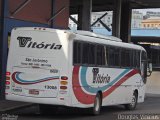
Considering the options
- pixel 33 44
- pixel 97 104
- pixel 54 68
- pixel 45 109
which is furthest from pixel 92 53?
pixel 45 109

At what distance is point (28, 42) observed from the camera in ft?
55.3

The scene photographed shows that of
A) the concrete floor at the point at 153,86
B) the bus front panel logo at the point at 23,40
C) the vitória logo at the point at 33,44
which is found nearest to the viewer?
the vitória logo at the point at 33,44

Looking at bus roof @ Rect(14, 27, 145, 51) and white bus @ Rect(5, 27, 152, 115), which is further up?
bus roof @ Rect(14, 27, 145, 51)

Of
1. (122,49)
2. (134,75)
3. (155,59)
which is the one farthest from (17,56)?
(155,59)

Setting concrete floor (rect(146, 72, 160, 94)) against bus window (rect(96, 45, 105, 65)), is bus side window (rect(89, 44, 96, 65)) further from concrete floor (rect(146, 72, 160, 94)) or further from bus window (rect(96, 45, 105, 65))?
concrete floor (rect(146, 72, 160, 94))

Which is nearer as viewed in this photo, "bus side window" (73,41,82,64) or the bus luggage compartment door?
the bus luggage compartment door

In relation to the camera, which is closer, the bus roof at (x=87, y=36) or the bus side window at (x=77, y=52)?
the bus roof at (x=87, y=36)

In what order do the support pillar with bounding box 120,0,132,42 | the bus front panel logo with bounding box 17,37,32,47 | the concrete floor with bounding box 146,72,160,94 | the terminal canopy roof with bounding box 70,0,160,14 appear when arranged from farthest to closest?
the support pillar with bounding box 120,0,132,42, the terminal canopy roof with bounding box 70,0,160,14, the concrete floor with bounding box 146,72,160,94, the bus front panel logo with bounding box 17,37,32,47

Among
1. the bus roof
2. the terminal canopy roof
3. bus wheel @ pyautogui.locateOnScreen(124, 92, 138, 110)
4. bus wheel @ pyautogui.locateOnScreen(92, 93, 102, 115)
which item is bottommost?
bus wheel @ pyautogui.locateOnScreen(124, 92, 138, 110)

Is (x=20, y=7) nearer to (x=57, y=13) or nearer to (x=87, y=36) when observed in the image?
(x=57, y=13)

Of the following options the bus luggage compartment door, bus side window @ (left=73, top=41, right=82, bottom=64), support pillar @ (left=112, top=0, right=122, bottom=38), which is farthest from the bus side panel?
support pillar @ (left=112, top=0, right=122, bottom=38)

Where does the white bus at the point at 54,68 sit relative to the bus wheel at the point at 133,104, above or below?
above

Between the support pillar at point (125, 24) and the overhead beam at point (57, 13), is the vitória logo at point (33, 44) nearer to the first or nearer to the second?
the overhead beam at point (57, 13)

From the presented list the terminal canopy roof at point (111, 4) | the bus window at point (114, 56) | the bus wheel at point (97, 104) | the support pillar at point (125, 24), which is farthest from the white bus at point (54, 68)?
the support pillar at point (125, 24)
